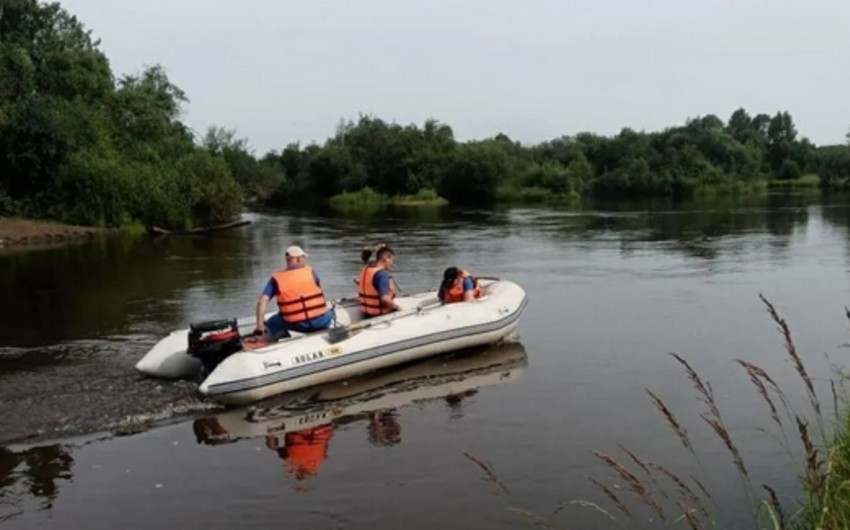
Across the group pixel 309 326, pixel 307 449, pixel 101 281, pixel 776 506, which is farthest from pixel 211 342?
pixel 101 281

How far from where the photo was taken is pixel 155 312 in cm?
1467

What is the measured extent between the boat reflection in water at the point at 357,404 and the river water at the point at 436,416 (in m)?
0.03

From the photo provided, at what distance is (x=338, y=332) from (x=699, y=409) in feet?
12.3

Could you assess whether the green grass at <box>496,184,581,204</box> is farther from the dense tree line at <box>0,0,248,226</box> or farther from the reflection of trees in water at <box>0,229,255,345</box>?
the reflection of trees in water at <box>0,229,255,345</box>

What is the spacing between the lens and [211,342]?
30.3ft

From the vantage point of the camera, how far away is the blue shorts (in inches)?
390

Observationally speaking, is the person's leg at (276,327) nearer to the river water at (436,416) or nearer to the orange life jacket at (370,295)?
the river water at (436,416)

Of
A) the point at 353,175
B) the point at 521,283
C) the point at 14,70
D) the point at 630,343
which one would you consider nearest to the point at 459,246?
the point at 521,283

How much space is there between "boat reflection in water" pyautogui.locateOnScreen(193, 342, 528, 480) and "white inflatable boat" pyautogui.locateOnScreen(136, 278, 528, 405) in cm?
16

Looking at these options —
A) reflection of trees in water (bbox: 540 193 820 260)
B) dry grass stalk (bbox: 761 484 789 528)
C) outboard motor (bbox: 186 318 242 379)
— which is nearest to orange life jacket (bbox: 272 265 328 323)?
outboard motor (bbox: 186 318 242 379)

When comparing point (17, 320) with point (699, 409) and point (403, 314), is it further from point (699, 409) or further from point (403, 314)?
point (699, 409)

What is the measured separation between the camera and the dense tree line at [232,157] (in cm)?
3344

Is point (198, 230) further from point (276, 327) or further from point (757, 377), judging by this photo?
point (757, 377)

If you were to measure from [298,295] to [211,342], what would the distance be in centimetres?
109
